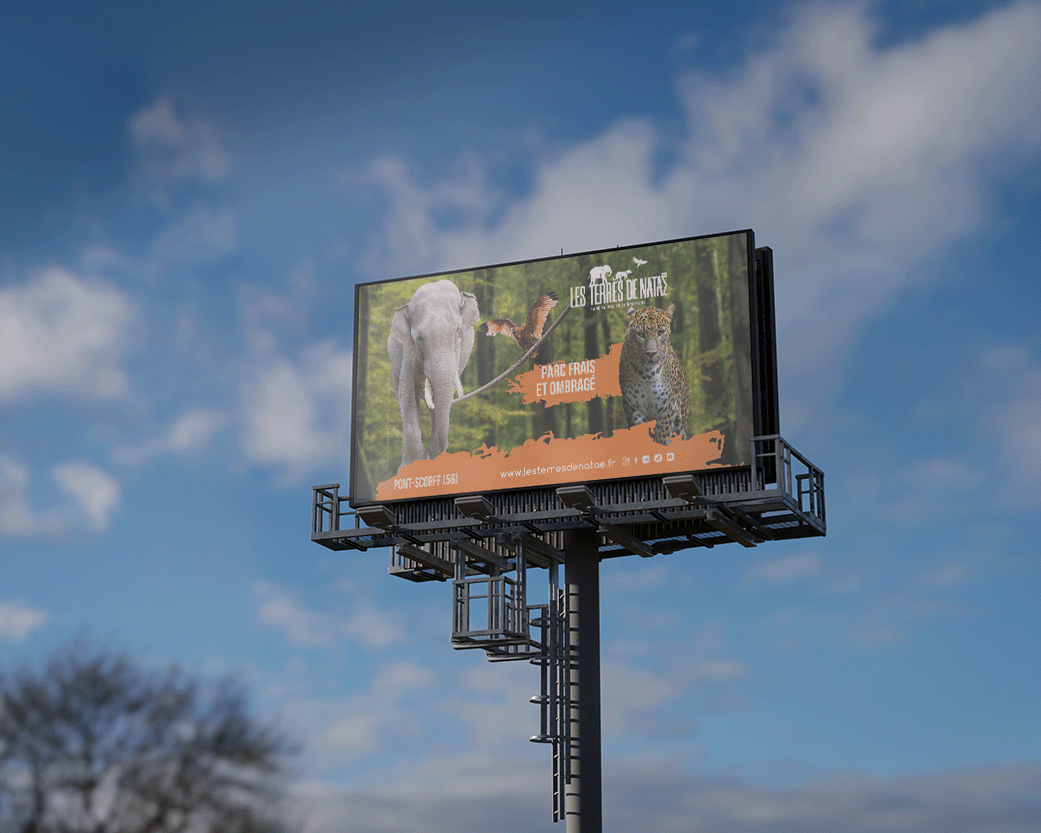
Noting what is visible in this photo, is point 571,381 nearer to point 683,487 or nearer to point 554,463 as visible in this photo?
point 554,463

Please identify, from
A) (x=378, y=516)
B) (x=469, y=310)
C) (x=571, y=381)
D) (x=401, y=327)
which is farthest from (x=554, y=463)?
(x=401, y=327)

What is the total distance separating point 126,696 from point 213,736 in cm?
238

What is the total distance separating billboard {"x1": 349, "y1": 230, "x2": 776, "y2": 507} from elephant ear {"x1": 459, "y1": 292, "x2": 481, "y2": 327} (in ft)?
0.08

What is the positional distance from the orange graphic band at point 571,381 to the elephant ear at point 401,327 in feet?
10.5

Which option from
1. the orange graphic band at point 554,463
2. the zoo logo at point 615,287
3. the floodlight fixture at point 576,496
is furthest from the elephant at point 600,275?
the floodlight fixture at point 576,496

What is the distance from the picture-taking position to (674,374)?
129 feet

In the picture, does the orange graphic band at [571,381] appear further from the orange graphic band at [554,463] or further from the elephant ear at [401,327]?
the elephant ear at [401,327]

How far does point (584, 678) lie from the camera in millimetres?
39938

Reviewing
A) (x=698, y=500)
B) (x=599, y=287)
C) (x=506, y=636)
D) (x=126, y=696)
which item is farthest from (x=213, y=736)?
(x=599, y=287)

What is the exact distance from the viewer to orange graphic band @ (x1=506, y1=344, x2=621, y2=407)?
39.9 m

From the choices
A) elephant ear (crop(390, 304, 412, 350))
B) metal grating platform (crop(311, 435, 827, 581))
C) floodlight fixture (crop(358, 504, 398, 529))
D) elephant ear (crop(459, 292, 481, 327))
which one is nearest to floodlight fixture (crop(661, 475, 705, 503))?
metal grating platform (crop(311, 435, 827, 581))

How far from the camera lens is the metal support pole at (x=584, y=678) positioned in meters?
38.8

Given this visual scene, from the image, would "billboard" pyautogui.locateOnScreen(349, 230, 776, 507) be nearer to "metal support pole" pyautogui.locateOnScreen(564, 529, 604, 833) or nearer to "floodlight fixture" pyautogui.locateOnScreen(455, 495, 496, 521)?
"floodlight fixture" pyautogui.locateOnScreen(455, 495, 496, 521)

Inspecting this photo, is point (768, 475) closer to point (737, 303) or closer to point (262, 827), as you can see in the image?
point (737, 303)
